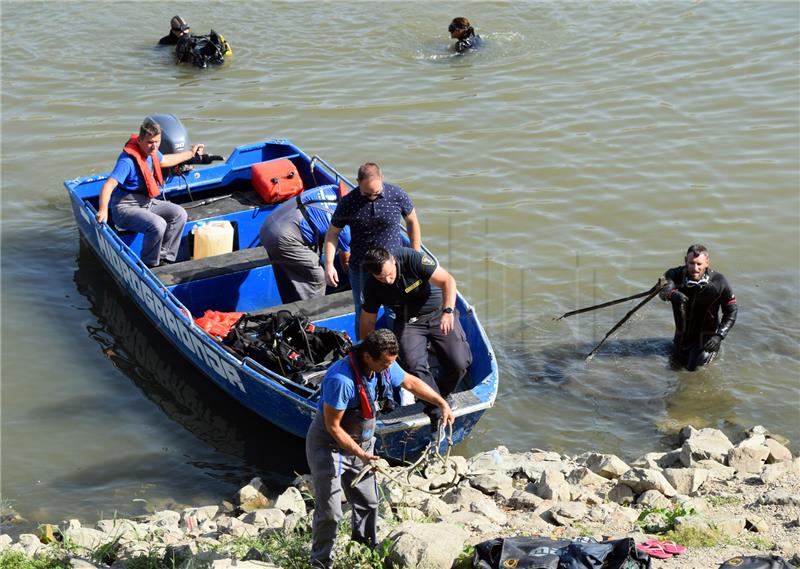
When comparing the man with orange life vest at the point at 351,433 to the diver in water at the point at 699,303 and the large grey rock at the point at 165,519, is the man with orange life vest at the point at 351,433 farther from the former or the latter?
the diver in water at the point at 699,303

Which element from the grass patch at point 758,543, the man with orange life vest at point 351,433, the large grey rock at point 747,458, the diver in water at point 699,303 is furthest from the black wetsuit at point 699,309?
the man with orange life vest at point 351,433

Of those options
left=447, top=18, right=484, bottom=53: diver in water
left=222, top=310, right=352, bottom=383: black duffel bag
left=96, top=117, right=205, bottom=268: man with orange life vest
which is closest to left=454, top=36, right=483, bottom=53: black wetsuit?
left=447, top=18, right=484, bottom=53: diver in water

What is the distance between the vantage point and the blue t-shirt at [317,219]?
412 inches

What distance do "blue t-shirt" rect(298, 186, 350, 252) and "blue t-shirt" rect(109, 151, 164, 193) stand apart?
187cm

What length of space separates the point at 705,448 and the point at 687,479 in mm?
859

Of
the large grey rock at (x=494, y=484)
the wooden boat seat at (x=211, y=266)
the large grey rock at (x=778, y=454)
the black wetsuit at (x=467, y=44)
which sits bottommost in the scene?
the large grey rock at (x=778, y=454)

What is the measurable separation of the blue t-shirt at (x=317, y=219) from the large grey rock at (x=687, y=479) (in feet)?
13.0

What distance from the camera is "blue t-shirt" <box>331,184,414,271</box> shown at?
9.16 metres

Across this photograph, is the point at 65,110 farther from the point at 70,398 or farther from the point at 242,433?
the point at 242,433

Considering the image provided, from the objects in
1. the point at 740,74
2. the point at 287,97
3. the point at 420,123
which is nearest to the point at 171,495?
the point at 420,123

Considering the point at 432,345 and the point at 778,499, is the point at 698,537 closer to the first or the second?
the point at 778,499

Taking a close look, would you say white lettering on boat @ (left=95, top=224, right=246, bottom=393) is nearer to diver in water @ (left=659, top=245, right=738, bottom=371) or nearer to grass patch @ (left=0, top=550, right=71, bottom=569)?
grass patch @ (left=0, top=550, right=71, bottom=569)

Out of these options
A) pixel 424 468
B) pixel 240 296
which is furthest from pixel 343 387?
pixel 240 296

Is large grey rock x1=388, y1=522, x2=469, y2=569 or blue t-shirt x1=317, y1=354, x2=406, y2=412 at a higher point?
blue t-shirt x1=317, y1=354, x2=406, y2=412
